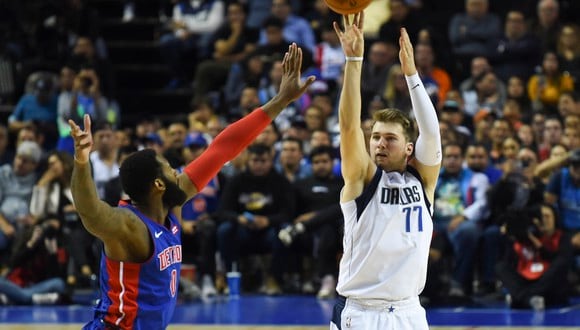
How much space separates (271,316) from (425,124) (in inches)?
233

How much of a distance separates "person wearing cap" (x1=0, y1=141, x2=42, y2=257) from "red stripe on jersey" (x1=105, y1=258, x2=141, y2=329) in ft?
26.6

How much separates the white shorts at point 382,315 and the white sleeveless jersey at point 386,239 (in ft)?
0.16

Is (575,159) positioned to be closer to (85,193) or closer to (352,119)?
(352,119)

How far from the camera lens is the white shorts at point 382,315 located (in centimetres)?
633

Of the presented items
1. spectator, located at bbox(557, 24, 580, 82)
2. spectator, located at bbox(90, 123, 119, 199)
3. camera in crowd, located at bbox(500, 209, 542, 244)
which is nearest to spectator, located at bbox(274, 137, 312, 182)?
spectator, located at bbox(90, 123, 119, 199)

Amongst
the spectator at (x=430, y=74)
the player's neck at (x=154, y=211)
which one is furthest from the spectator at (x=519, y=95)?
the player's neck at (x=154, y=211)

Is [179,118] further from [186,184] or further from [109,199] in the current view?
[186,184]

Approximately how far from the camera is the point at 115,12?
19984mm

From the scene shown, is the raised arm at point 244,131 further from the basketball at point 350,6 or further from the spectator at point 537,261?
the spectator at point 537,261

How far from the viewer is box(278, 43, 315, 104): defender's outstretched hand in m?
6.48

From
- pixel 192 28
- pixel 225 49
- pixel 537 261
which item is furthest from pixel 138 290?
pixel 192 28

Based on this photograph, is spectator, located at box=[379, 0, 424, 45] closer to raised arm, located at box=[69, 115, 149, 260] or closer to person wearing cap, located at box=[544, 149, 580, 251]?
person wearing cap, located at box=[544, 149, 580, 251]

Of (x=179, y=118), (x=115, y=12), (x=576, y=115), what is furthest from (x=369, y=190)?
(x=115, y=12)

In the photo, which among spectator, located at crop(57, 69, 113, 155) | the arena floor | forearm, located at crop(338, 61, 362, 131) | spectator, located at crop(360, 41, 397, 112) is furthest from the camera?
spectator, located at crop(57, 69, 113, 155)
